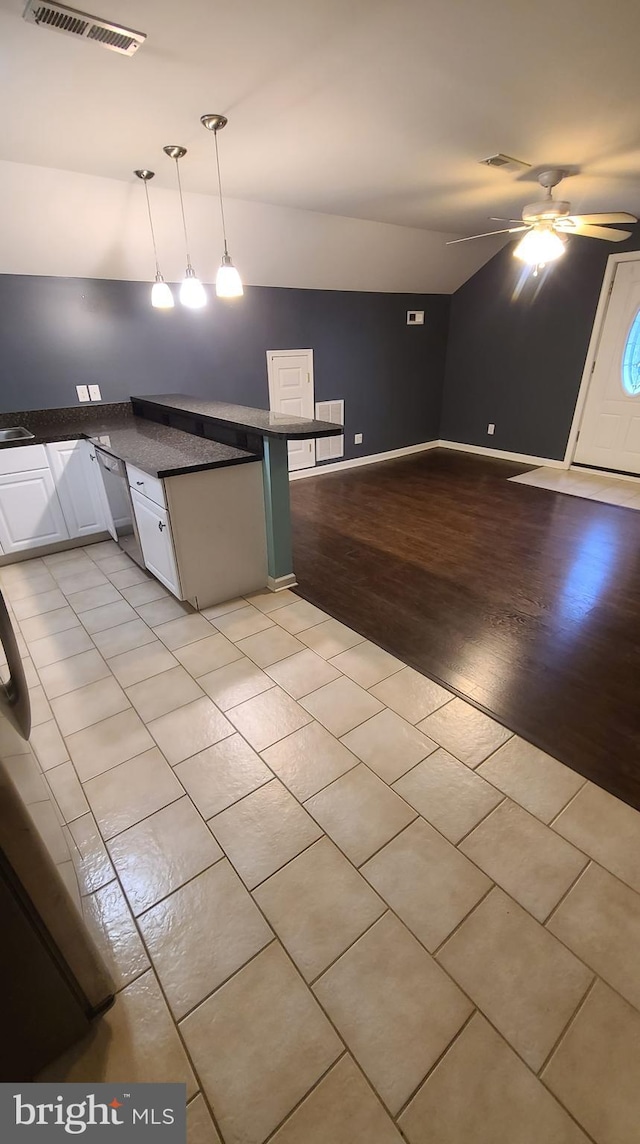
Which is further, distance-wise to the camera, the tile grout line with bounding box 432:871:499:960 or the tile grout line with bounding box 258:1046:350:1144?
the tile grout line with bounding box 432:871:499:960

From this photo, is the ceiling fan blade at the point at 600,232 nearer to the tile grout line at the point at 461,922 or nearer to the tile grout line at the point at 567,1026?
the tile grout line at the point at 461,922

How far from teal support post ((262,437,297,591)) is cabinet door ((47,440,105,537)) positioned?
1.47 metres

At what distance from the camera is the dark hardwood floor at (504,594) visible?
2.12m

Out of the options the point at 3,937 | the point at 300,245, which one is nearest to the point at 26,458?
the point at 300,245

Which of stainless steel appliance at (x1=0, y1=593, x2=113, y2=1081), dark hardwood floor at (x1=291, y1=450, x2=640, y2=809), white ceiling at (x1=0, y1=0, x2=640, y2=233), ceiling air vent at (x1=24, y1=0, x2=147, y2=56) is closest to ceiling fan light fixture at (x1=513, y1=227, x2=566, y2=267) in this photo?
white ceiling at (x1=0, y1=0, x2=640, y2=233)

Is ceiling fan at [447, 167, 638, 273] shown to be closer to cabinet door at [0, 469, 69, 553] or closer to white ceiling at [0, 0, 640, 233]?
white ceiling at [0, 0, 640, 233]

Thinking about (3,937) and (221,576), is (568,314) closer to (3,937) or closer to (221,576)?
(221,576)

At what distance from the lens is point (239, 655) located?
99.6 inches

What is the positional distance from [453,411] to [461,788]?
5.75 m

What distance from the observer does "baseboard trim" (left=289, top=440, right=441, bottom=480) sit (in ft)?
18.2

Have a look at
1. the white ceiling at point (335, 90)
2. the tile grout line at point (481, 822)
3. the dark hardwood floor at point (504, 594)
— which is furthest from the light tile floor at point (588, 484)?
the tile grout line at point (481, 822)

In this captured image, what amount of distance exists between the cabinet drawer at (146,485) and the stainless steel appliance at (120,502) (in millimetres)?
99

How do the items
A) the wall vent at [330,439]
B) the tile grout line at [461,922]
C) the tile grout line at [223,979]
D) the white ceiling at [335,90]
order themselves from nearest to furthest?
1. the tile grout line at [223,979]
2. the tile grout line at [461,922]
3. the white ceiling at [335,90]
4. the wall vent at [330,439]

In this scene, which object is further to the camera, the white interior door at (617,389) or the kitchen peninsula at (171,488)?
the white interior door at (617,389)
